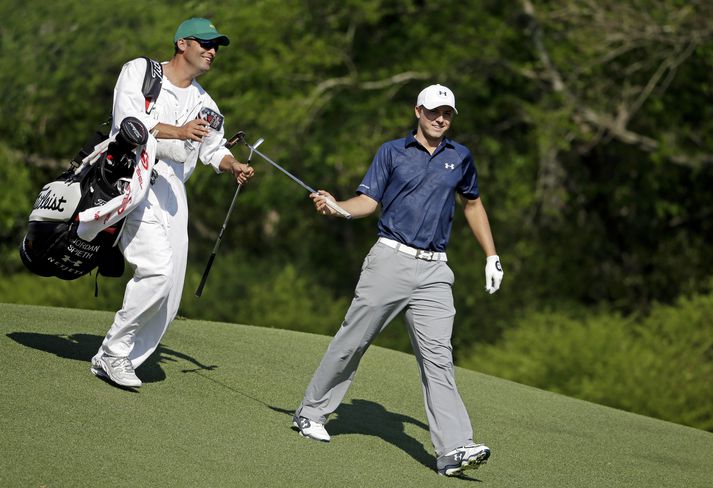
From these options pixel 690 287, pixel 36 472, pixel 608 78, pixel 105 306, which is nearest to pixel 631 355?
pixel 690 287

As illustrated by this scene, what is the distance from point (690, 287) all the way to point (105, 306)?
917 centimetres

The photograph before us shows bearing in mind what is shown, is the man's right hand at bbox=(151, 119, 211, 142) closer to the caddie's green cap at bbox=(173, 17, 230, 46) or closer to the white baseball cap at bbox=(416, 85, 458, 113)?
the caddie's green cap at bbox=(173, 17, 230, 46)

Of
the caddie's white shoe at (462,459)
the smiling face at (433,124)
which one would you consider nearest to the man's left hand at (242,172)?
the smiling face at (433,124)

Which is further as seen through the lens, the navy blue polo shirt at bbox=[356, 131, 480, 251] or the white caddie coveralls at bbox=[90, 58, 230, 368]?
the white caddie coveralls at bbox=[90, 58, 230, 368]

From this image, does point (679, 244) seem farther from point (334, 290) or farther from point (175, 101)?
point (175, 101)

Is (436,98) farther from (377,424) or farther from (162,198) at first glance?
(377,424)

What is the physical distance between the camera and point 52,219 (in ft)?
24.4

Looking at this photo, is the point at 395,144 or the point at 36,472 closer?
the point at 36,472

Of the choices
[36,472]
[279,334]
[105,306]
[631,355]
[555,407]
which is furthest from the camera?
[105,306]

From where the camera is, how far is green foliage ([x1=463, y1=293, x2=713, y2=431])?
14.7 meters

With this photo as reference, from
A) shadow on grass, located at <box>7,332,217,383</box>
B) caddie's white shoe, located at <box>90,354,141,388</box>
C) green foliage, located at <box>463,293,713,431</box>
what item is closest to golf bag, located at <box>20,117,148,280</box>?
caddie's white shoe, located at <box>90,354,141,388</box>

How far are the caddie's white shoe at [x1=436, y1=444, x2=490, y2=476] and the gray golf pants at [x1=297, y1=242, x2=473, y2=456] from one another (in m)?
0.04

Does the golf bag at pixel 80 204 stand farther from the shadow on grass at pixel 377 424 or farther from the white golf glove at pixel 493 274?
the white golf glove at pixel 493 274

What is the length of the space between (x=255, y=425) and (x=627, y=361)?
8.55 m
